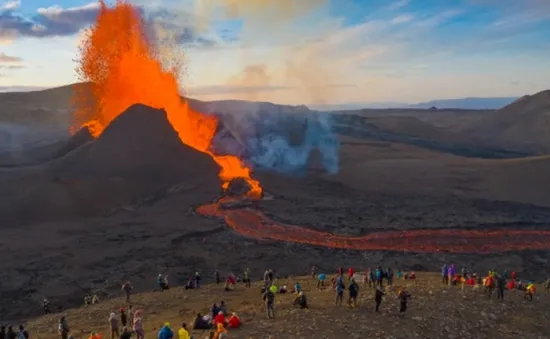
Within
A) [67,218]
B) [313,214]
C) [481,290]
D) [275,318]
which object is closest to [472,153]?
[313,214]

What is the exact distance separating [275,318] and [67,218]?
3477 centimetres

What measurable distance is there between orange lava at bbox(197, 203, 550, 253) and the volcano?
899 centimetres

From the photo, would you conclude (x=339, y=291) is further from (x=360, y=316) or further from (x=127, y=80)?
(x=127, y=80)

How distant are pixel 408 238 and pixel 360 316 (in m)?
27.6

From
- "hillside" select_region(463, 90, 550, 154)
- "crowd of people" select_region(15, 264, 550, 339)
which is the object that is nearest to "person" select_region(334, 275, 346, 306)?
"crowd of people" select_region(15, 264, 550, 339)

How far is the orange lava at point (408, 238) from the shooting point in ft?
148

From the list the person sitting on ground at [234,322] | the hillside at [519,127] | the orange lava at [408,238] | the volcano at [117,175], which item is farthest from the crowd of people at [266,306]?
the hillside at [519,127]

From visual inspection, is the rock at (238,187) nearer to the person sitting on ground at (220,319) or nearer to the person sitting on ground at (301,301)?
the person sitting on ground at (301,301)

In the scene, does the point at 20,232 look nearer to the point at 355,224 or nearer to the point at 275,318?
the point at 355,224

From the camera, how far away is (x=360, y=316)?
2108cm

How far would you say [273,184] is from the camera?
63.4 meters

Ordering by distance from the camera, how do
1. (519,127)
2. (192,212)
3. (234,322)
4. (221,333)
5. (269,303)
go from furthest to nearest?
1. (519,127)
2. (192,212)
3. (269,303)
4. (234,322)
5. (221,333)

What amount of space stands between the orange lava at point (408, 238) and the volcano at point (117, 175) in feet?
29.5

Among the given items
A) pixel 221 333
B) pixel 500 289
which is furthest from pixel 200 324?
pixel 500 289
